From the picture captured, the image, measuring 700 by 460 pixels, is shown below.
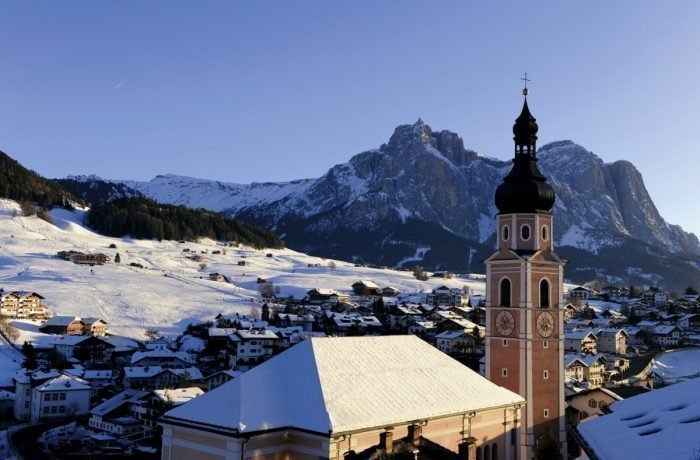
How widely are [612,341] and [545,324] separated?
6592 centimetres

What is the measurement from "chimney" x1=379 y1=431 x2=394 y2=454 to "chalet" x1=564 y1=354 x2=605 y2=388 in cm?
5017

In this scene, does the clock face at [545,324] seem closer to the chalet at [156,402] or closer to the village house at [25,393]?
the chalet at [156,402]

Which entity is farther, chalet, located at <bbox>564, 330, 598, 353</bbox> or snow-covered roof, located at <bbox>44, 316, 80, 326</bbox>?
snow-covered roof, located at <bbox>44, 316, 80, 326</bbox>

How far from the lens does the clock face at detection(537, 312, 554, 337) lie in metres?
31.6

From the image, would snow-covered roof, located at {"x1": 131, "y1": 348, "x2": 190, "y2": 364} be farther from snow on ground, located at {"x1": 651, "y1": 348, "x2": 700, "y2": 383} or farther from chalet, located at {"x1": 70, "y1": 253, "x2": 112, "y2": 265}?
chalet, located at {"x1": 70, "y1": 253, "x2": 112, "y2": 265}

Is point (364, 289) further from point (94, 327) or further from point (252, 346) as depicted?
point (94, 327)

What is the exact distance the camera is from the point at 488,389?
85.3ft

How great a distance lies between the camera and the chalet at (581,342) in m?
83.8

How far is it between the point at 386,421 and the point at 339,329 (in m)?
74.9

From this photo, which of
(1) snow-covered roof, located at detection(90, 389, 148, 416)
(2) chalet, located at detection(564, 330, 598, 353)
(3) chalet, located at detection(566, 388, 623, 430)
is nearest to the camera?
(3) chalet, located at detection(566, 388, 623, 430)

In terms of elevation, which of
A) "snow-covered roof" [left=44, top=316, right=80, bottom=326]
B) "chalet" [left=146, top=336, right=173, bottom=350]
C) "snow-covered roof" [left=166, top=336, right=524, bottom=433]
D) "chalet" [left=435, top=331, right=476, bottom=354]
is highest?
"snow-covered roof" [left=166, top=336, right=524, bottom=433]

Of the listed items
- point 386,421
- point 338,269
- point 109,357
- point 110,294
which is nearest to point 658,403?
point 386,421

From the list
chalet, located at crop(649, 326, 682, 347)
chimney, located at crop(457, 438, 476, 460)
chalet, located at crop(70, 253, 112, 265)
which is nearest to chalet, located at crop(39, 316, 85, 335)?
chalet, located at crop(70, 253, 112, 265)

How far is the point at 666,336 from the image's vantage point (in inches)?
3999
